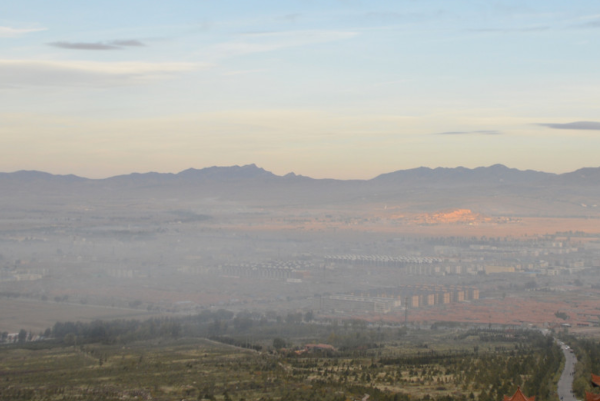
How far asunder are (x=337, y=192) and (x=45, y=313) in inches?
5355

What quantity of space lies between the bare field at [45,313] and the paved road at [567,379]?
22701 millimetres

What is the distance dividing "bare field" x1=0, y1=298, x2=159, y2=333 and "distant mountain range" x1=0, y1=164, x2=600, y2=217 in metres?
90.5

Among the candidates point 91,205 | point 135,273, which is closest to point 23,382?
point 135,273

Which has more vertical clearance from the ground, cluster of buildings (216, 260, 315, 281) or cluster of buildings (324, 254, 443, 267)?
cluster of buildings (324, 254, 443, 267)

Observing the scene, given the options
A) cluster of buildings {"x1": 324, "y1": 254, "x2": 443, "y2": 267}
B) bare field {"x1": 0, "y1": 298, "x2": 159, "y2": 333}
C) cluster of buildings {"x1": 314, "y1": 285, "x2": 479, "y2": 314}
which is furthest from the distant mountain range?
bare field {"x1": 0, "y1": 298, "x2": 159, "y2": 333}

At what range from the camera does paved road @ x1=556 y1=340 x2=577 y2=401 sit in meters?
23.5

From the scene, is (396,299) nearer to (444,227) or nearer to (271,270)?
(271,270)

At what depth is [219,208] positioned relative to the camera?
5600 inches

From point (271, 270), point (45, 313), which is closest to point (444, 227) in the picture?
point (271, 270)

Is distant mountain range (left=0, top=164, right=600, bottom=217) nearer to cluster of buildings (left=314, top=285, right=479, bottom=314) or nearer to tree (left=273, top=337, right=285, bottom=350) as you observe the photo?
cluster of buildings (left=314, top=285, right=479, bottom=314)

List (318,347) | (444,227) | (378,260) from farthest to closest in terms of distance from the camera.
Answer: (444,227) → (378,260) → (318,347)

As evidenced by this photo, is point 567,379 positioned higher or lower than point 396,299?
higher

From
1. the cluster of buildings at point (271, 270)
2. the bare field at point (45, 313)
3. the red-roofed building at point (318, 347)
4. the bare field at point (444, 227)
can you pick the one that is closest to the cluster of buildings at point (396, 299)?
the cluster of buildings at point (271, 270)

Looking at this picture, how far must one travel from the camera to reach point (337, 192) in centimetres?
18250
